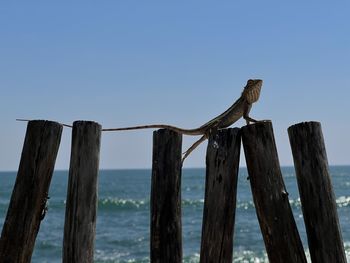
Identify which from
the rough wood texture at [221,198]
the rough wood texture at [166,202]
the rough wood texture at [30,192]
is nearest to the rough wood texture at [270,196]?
the rough wood texture at [221,198]

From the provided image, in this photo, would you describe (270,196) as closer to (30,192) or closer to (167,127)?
(167,127)

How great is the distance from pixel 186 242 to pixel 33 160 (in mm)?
19192

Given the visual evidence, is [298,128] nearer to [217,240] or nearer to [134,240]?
[217,240]

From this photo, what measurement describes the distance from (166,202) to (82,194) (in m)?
0.67

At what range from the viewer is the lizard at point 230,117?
→ 5.00 m

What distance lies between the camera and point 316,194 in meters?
4.32

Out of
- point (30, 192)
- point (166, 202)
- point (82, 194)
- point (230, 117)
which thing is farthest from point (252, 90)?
point (30, 192)

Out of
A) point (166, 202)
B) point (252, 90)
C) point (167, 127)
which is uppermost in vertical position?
point (252, 90)

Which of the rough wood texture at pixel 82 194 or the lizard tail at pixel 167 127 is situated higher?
the lizard tail at pixel 167 127

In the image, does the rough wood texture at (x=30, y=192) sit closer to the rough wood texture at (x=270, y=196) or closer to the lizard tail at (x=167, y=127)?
the lizard tail at (x=167, y=127)

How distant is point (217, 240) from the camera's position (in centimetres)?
438

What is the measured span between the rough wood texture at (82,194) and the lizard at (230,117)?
0.35 m

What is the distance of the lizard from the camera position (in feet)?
16.4

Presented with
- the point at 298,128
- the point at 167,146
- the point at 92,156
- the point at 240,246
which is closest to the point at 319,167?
the point at 298,128
